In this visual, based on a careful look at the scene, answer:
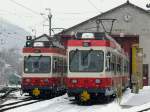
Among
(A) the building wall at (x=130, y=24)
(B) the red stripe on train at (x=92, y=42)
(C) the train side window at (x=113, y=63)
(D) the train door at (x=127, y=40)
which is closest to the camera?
(B) the red stripe on train at (x=92, y=42)

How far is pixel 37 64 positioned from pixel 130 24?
3752 cm

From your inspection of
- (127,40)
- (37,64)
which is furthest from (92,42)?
(127,40)

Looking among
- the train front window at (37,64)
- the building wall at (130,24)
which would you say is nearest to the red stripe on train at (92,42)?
the train front window at (37,64)

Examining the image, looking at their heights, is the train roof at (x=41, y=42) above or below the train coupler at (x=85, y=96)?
above

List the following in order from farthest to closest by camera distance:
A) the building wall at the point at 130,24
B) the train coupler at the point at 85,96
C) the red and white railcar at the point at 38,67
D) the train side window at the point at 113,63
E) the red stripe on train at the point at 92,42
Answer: the building wall at the point at 130,24 → the red and white railcar at the point at 38,67 → the train side window at the point at 113,63 → the red stripe on train at the point at 92,42 → the train coupler at the point at 85,96

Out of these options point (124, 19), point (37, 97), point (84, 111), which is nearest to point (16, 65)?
point (124, 19)

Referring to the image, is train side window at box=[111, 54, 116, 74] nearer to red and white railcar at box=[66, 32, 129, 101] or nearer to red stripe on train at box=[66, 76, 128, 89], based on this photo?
red and white railcar at box=[66, 32, 129, 101]

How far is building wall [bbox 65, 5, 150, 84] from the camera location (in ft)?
219

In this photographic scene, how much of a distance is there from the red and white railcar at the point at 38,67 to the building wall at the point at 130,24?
34601 mm

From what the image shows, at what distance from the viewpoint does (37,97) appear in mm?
32781

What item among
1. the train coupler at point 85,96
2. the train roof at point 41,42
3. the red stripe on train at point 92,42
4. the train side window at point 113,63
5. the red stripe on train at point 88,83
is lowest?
the train coupler at point 85,96

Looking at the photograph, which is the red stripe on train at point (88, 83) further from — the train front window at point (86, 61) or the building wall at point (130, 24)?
the building wall at point (130, 24)

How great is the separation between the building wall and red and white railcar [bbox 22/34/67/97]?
114 feet

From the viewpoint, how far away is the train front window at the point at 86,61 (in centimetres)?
2612
